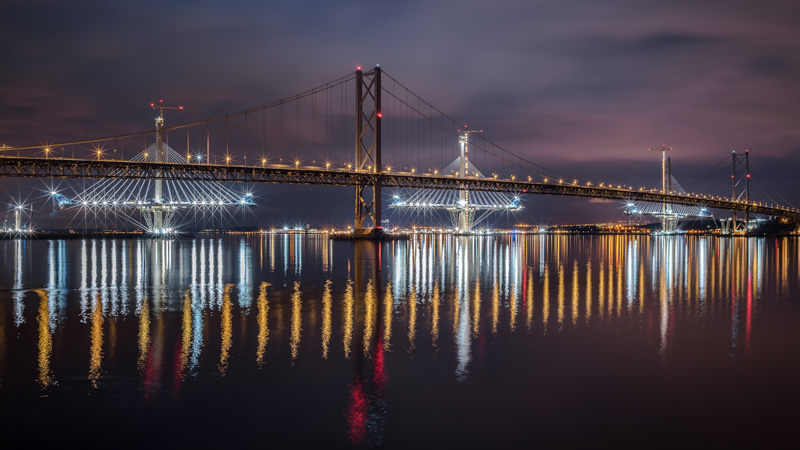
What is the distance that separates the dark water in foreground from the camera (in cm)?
484

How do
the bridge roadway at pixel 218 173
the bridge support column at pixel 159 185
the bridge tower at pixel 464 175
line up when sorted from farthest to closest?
1. the bridge tower at pixel 464 175
2. the bridge support column at pixel 159 185
3. the bridge roadway at pixel 218 173

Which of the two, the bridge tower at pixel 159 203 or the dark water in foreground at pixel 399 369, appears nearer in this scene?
the dark water in foreground at pixel 399 369

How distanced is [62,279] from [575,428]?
17.7 m

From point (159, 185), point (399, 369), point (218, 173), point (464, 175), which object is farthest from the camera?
point (464, 175)

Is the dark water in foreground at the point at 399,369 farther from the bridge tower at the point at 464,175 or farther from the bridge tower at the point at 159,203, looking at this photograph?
the bridge tower at the point at 464,175

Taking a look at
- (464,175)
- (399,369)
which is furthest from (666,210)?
(399,369)

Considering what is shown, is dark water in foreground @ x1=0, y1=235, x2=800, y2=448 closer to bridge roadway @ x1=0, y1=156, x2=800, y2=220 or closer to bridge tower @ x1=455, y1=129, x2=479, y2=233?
bridge roadway @ x1=0, y1=156, x2=800, y2=220

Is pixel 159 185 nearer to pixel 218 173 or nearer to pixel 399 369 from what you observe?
pixel 218 173

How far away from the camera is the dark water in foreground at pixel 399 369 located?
191 inches

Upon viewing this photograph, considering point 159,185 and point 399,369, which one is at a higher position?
point 159,185

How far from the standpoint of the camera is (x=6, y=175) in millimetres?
42812

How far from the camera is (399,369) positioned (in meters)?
6.57

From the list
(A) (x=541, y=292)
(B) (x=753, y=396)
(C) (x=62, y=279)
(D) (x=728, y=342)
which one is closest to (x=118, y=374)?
(B) (x=753, y=396)

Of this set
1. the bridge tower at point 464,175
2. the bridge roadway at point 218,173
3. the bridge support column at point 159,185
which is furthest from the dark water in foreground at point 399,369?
the bridge tower at point 464,175
